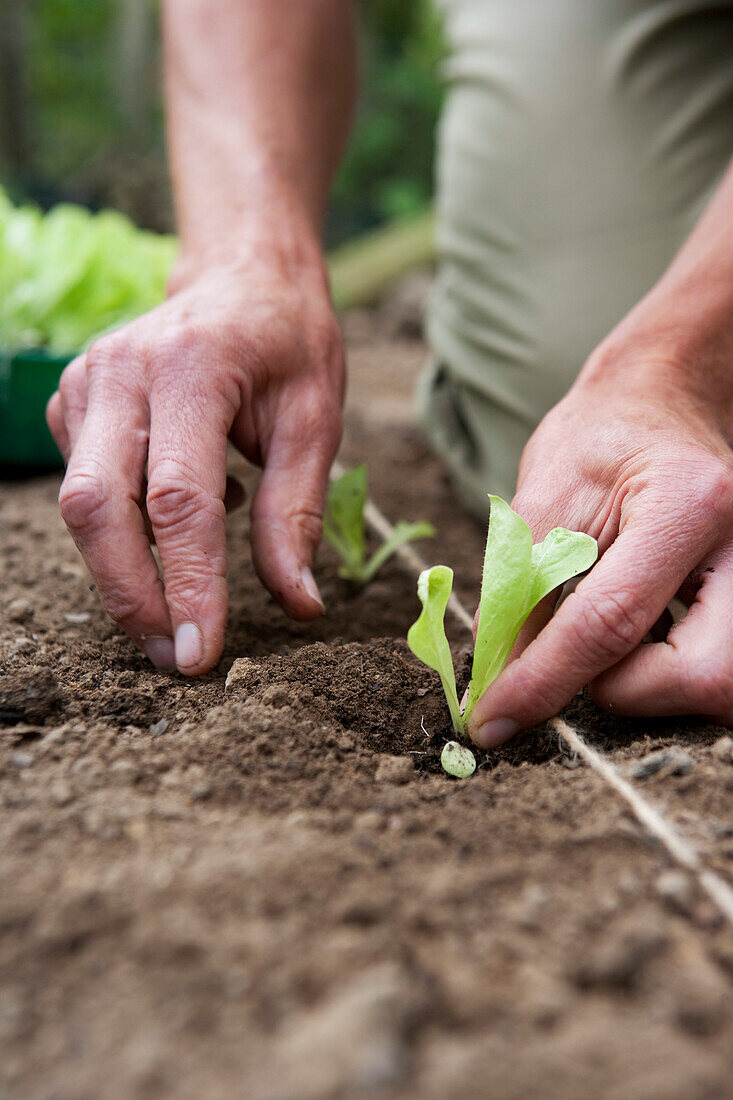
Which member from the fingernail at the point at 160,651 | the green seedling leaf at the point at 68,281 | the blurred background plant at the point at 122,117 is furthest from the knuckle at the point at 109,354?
the blurred background plant at the point at 122,117

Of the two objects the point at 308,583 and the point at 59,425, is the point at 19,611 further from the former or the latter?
the point at 308,583

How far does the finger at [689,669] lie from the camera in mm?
1044

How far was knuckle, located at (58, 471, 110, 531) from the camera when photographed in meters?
1.20

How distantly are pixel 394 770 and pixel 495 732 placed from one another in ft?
0.46

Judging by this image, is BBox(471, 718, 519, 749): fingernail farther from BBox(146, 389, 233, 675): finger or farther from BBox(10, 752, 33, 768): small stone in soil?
BBox(10, 752, 33, 768): small stone in soil

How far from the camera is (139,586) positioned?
121 cm

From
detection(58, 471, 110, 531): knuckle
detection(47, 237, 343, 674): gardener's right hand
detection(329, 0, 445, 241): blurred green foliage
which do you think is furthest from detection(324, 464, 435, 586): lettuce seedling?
detection(329, 0, 445, 241): blurred green foliage

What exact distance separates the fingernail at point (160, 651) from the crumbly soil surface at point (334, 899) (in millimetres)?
33

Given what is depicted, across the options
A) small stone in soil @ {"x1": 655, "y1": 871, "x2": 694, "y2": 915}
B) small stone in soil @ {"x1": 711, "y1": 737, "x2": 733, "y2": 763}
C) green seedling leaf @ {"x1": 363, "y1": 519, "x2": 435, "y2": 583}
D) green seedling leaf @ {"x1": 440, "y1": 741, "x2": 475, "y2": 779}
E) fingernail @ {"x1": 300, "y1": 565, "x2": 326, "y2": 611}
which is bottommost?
green seedling leaf @ {"x1": 363, "y1": 519, "x2": 435, "y2": 583}

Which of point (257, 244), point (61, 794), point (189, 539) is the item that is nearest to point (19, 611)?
point (189, 539)

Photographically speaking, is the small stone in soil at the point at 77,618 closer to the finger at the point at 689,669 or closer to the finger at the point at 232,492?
the finger at the point at 232,492

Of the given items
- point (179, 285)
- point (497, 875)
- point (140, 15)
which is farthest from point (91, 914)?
point (140, 15)

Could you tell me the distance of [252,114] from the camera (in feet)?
6.36

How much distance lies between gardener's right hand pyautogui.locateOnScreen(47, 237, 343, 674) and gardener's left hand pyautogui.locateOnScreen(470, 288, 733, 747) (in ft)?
1.17
